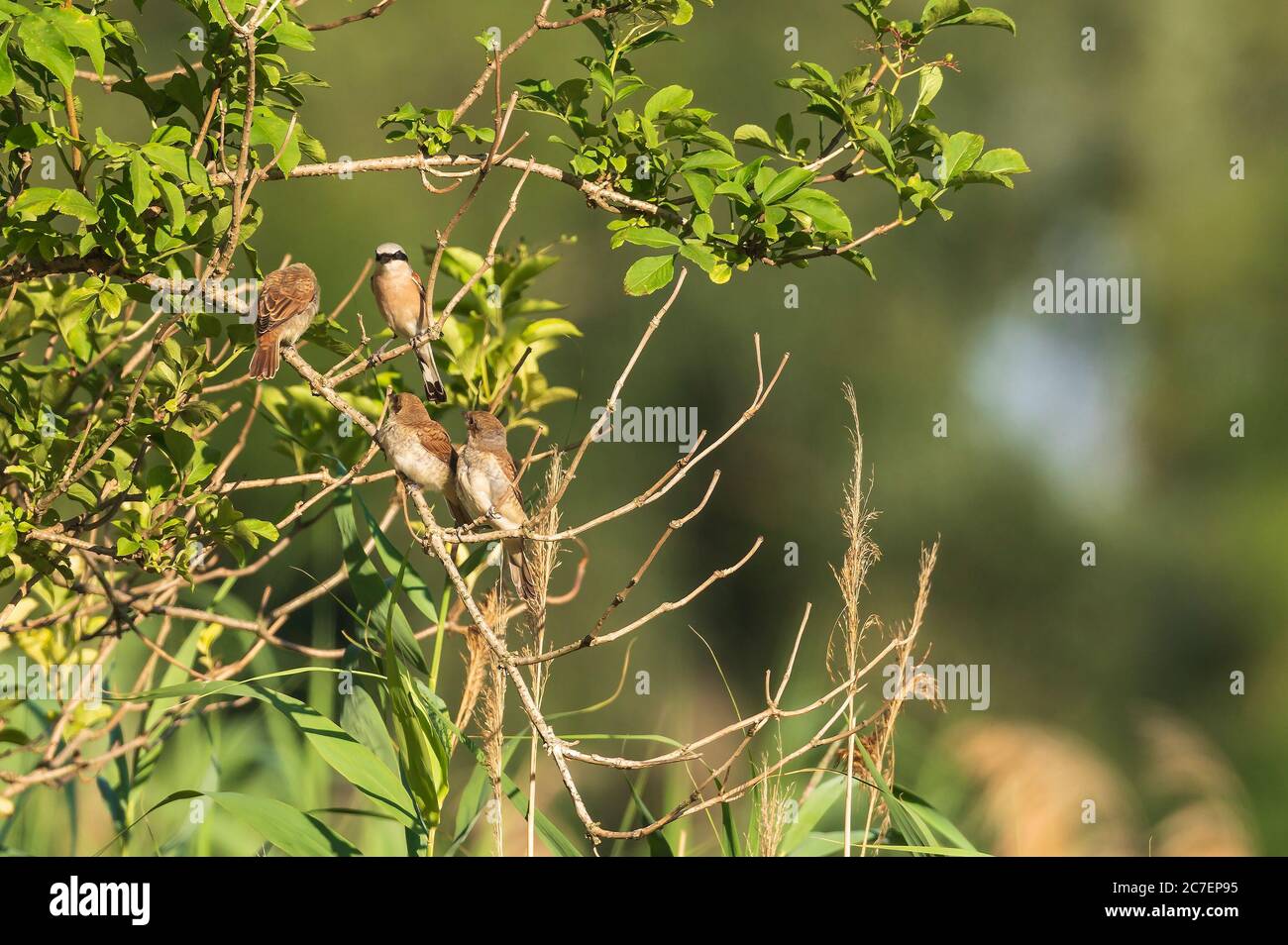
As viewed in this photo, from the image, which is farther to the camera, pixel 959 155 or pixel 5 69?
pixel 959 155

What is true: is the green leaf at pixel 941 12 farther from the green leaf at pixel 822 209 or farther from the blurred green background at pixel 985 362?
the blurred green background at pixel 985 362

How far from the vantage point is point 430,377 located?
3.60m

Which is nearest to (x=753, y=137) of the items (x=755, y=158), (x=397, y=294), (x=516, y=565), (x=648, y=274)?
(x=755, y=158)

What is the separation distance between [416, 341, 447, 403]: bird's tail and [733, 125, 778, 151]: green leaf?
1.28 meters

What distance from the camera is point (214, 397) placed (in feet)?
21.4

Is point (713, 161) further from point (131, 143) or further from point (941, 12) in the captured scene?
point (131, 143)

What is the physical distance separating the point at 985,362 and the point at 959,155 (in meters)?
5.49

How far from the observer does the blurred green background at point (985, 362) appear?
6941mm

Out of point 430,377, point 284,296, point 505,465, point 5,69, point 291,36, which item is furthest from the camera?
point 430,377

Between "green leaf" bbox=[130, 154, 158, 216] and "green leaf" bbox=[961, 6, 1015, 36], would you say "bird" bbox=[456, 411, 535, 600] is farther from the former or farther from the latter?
"green leaf" bbox=[961, 6, 1015, 36]

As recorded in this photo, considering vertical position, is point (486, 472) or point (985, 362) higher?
point (985, 362)

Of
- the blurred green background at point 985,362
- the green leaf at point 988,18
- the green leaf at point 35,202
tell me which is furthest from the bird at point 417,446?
the blurred green background at point 985,362
